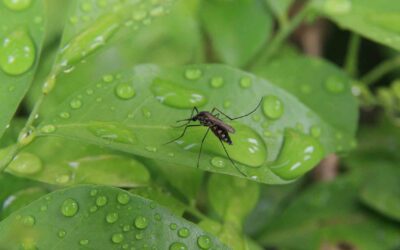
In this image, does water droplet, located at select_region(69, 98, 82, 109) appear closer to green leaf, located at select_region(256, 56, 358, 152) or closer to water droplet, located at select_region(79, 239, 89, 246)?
water droplet, located at select_region(79, 239, 89, 246)

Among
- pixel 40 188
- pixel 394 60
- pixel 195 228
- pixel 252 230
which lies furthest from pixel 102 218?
pixel 394 60

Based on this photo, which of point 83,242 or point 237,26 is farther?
point 237,26

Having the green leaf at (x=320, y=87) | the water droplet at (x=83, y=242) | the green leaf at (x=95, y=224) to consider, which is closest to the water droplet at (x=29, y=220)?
the green leaf at (x=95, y=224)

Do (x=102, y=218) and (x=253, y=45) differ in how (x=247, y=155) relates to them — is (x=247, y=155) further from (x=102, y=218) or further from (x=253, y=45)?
(x=253, y=45)

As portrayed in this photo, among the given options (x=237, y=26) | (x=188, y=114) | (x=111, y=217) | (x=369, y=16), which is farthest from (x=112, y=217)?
(x=237, y=26)

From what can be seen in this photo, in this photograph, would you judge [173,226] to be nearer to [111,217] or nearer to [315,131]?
[111,217]

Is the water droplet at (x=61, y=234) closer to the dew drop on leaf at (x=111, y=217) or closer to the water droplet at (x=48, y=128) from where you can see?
the dew drop on leaf at (x=111, y=217)

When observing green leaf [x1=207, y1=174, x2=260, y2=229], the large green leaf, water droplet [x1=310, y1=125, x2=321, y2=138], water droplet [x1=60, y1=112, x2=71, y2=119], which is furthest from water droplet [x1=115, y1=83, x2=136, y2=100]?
water droplet [x1=310, y1=125, x2=321, y2=138]
